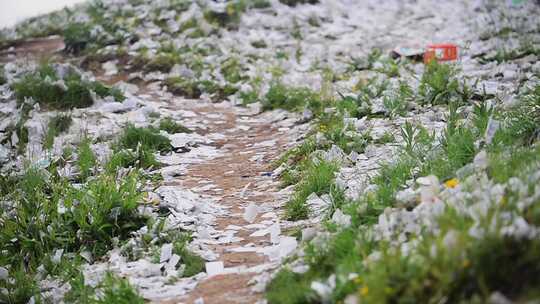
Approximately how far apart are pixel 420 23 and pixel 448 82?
783 cm

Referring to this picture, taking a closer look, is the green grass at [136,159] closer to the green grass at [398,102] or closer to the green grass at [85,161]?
the green grass at [85,161]

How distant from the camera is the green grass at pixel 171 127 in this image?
7.90 meters

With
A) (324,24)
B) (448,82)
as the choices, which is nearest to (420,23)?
(324,24)

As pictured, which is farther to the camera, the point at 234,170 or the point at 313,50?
the point at 313,50

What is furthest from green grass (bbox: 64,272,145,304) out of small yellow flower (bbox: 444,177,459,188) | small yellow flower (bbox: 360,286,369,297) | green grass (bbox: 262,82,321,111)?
green grass (bbox: 262,82,321,111)

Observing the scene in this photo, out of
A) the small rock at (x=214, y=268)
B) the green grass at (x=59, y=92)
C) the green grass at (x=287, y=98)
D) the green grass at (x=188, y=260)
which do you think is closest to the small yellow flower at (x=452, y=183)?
the small rock at (x=214, y=268)

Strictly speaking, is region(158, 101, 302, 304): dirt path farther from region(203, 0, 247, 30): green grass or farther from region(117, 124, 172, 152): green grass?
region(203, 0, 247, 30): green grass

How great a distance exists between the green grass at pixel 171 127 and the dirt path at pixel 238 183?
517 mm

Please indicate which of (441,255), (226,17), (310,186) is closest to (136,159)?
(310,186)

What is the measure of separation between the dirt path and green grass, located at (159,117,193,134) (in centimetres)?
52

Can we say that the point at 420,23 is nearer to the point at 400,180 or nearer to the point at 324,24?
the point at 324,24

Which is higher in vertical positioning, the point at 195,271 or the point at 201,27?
the point at 201,27

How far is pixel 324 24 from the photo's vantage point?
14.3 meters

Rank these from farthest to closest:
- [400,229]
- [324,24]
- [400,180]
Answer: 1. [324,24]
2. [400,180]
3. [400,229]
